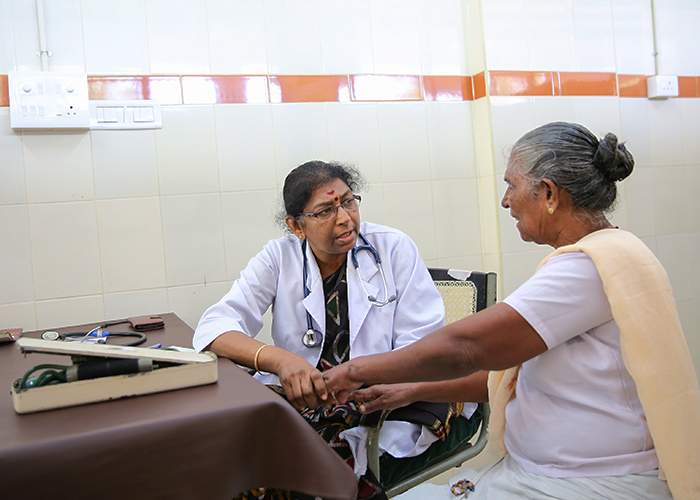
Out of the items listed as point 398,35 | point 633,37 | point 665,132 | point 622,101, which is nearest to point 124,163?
point 398,35

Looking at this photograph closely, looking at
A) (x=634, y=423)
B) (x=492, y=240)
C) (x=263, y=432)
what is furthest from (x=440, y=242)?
(x=263, y=432)

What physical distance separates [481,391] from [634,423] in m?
0.47

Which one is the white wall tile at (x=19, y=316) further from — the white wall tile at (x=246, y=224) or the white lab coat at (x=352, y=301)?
the white lab coat at (x=352, y=301)

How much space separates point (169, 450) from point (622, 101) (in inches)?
119

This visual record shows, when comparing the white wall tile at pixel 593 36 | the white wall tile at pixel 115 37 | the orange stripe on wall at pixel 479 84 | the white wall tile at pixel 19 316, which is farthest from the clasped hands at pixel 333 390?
the white wall tile at pixel 593 36

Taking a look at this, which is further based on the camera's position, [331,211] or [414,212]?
[414,212]

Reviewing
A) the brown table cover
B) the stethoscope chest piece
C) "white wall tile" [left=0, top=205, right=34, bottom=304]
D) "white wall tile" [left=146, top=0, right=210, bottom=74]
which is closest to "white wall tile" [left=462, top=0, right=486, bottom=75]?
"white wall tile" [left=146, top=0, right=210, bottom=74]

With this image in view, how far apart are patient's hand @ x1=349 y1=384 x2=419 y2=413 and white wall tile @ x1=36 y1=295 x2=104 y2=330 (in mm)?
1399

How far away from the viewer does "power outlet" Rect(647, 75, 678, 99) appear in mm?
3242

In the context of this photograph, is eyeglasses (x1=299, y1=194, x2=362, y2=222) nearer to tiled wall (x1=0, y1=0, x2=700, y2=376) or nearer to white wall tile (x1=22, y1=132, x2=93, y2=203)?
tiled wall (x1=0, y1=0, x2=700, y2=376)

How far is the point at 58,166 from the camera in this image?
8.12 feet

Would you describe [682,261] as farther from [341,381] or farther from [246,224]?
[341,381]

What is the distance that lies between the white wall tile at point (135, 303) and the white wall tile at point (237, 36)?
0.98 meters

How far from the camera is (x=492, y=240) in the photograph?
10.0 ft
